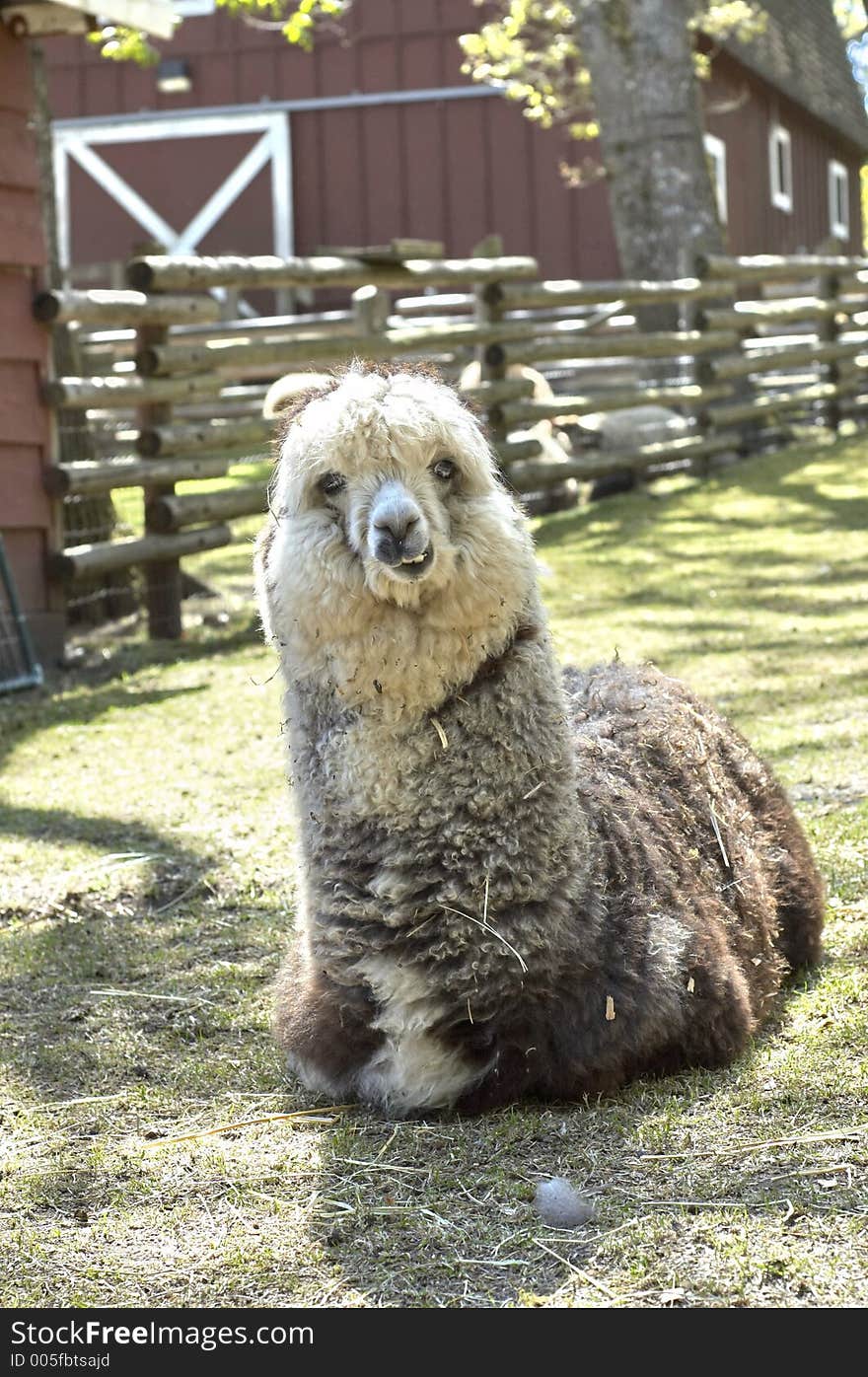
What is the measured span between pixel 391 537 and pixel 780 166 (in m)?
26.2

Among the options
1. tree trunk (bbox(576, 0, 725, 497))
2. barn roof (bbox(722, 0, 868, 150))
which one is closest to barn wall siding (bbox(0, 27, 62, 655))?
tree trunk (bbox(576, 0, 725, 497))

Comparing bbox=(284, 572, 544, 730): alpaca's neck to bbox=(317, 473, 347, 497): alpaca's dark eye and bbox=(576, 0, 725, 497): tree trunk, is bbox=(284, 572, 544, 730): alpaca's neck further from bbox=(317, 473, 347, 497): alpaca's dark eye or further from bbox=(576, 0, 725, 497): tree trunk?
bbox=(576, 0, 725, 497): tree trunk

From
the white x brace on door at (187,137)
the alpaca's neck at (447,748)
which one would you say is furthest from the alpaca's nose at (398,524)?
the white x brace on door at (187,137)

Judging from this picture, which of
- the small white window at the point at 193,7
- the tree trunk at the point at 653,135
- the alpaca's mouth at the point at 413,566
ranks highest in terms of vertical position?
the small white window at the point at 193,7

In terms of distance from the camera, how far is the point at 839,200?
32.5 metres

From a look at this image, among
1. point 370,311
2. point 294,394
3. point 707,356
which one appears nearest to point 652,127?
point 707,356

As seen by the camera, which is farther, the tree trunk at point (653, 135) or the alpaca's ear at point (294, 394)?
the tree trunk at point (653, 135)

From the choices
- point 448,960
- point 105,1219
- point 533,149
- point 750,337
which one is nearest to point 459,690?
point 448,960

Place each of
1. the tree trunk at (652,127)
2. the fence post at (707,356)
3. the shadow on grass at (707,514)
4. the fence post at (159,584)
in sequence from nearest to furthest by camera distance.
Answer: the fence post at (159,584)
the shadow on grass at (707,514)
the fence post at (707,356)
the tree trunk at (652,127)

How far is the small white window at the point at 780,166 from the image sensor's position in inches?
1030

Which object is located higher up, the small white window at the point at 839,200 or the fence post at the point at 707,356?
the small white window at the point at 839,200

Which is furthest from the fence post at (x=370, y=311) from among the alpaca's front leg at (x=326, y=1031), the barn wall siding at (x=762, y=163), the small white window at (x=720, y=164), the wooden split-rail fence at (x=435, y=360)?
the small white window at (x=720, y=164)

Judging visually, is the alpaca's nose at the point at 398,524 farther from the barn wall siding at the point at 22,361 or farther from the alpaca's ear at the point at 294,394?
the barn wall siding at the point at 22,361

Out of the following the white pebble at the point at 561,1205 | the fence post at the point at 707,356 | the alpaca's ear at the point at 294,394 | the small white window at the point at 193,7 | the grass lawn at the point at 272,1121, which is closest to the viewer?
the grass lawn at the point at 272,1121
